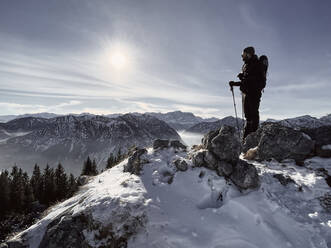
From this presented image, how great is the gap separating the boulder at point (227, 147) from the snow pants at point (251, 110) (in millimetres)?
6712

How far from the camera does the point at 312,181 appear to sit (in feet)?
37.3

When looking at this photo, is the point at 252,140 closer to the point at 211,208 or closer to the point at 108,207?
the point at 211,208

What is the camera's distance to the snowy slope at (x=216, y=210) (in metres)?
8.62

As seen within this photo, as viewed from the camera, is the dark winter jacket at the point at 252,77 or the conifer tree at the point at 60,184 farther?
the conifer tree at the point at 60,184

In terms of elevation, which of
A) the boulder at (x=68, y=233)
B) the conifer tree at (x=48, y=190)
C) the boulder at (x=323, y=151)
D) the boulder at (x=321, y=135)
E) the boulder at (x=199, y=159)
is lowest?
the conifer tree at (x=48, y=190)

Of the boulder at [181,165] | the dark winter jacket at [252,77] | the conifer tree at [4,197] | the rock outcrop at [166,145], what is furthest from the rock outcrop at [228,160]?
the conifer tree at [4,197]

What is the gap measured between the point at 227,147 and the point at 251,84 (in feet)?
28.7

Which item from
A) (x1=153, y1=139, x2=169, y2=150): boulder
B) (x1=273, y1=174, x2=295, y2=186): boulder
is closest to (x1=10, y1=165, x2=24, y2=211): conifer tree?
(x1=153, y1=139, x2=169, y2=150): boulder

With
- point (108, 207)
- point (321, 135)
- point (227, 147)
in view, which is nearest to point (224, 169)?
point (227, 147)

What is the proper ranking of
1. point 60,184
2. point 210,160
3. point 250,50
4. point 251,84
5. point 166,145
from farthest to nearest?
point 60,184 < point 166,145 < point 251,84 < point 250,50 < point 210,160

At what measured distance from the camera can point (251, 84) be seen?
18391 millimetres

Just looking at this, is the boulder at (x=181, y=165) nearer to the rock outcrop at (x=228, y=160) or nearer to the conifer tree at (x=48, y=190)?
the rock outcrop at (x=228, y=160)

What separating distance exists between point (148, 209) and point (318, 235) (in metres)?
8.39

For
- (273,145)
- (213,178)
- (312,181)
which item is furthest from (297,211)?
(273,145)
